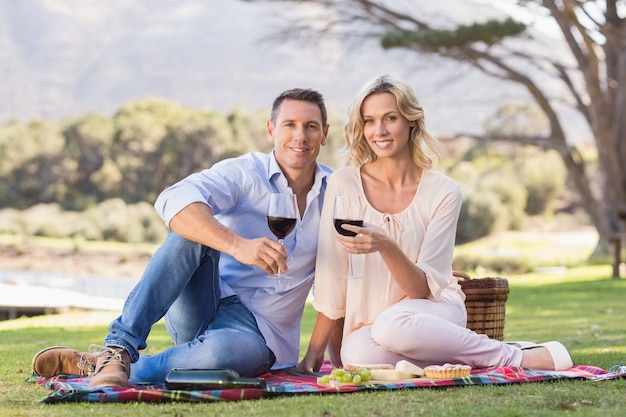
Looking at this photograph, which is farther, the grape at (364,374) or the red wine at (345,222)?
the grape at (364,374)

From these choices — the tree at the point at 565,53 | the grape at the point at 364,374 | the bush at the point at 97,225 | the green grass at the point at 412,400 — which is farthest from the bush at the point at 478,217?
the grape at the point at 364,374

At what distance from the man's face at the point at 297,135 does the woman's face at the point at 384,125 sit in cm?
20

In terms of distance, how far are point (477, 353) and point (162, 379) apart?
1114 mm

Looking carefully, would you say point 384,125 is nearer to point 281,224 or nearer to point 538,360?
point 281,224

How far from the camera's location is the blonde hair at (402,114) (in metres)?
3.33

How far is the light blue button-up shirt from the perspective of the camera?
3.33 meters

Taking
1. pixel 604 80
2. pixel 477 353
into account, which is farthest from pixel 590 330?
pixel 604 80

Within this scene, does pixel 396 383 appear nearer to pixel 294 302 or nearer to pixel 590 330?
pixel 294 302

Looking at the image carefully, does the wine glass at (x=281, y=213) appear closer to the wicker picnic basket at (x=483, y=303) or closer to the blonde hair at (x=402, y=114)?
the blonde hair at (x=402, y=114)

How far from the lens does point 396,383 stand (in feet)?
9.54

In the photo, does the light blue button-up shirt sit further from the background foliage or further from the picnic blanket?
the background foliage

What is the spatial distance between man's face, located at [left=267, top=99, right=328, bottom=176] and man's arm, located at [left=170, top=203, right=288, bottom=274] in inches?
18.0

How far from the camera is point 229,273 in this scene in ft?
11.0

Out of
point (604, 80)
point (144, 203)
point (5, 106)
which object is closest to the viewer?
point (604, 80)
